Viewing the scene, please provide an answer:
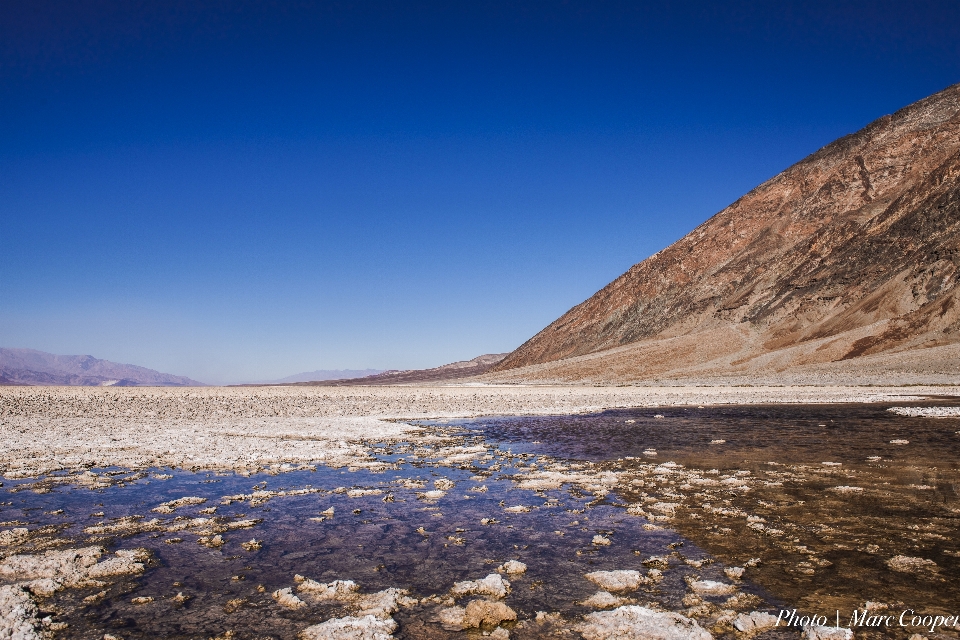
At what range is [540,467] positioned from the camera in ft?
32.3

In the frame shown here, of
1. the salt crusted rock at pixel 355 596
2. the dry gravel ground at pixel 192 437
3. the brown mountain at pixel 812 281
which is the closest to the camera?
the salt crusted rock at pixel 355 596

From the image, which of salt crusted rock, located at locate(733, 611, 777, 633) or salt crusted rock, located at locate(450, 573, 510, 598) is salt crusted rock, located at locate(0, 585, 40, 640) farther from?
salt crusted rock, located at locate(733, 611, 777, 633)

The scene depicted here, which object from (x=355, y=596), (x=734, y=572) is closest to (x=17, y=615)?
(x=355, y=596)

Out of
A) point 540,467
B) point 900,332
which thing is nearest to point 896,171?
point 900,332

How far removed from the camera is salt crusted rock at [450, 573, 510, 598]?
4.32 meters

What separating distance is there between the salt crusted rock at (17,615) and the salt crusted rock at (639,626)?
347 centimetres

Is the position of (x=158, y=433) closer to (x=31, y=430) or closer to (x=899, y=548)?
(x=31, y=430)

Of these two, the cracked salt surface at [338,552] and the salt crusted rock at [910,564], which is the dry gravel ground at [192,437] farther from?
the salt crusted rock at [910,564]

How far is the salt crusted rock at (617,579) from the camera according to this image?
4406mm

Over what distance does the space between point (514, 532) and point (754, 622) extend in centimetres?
260

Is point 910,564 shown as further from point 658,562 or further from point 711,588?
point 658,562

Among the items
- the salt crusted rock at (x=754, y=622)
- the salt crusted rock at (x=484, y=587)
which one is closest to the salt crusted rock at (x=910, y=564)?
the salt crusted rock at (x=754, y=622)

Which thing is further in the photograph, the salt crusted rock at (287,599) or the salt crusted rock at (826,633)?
the salt crusted rock at (287,599)

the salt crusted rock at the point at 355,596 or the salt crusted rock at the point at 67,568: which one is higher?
the salt crusted rock at the point at 67,568
